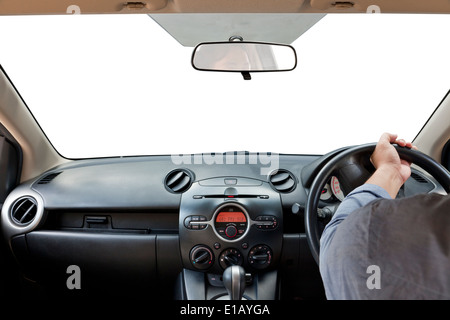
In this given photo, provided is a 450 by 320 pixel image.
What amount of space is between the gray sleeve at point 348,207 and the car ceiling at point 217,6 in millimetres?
962

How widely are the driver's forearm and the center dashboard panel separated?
3.55 ft

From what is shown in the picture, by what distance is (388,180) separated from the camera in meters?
1.62

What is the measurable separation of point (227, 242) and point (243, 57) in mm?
1166

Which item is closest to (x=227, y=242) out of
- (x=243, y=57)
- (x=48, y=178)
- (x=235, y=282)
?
(x=235, y=282)

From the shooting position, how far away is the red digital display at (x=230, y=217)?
265cm

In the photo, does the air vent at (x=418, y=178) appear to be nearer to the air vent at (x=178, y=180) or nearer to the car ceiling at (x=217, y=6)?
the car ceiling at (x=217, y=6)

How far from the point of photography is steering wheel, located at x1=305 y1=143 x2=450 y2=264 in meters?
1.95

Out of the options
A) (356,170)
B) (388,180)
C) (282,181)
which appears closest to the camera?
(388,180)

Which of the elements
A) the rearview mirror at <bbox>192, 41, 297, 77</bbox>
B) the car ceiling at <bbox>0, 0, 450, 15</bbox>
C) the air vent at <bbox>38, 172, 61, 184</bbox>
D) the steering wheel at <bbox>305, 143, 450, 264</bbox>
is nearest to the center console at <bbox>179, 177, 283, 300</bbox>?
the steering wheel at <bbox>305, 143, 450, 264</bbox>

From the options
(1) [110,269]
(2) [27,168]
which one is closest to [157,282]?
(1) [110,269]

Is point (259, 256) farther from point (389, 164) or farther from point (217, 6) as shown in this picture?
point (217, 6)

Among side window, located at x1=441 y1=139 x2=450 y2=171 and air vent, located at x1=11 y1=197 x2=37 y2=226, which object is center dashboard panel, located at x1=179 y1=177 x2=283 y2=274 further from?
side window, located at x1=441 y1=139 x2=450 y2=171
